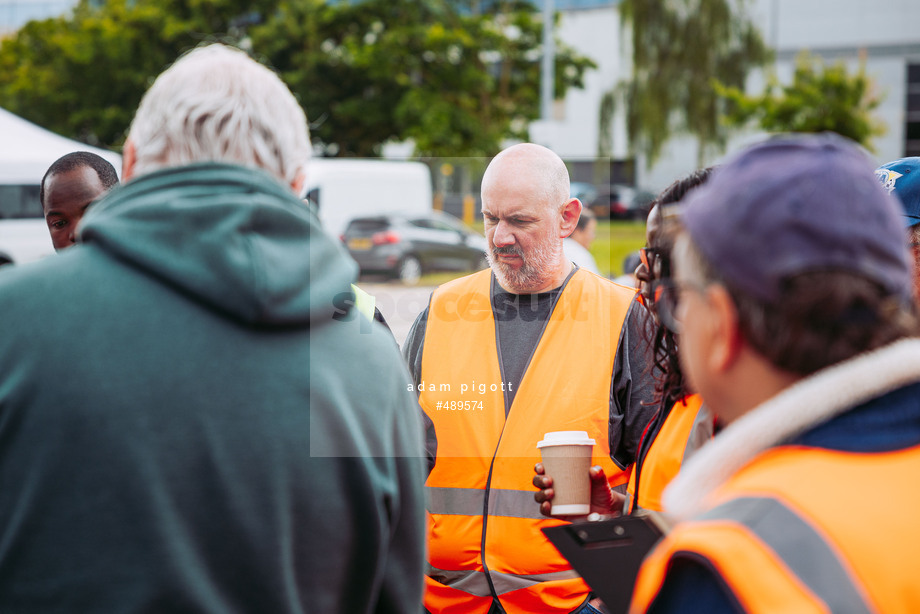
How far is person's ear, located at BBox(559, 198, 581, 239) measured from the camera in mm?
3389

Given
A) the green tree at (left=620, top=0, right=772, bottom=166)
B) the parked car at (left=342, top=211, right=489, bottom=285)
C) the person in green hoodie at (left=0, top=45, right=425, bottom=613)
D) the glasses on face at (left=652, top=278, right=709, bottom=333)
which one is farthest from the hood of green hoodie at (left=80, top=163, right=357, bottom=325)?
the green tree at (left=620, top=0, right=772, bottom=166)

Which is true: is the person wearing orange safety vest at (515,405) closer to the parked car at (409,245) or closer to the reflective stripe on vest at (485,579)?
the reflective stripe on vest at (485,579)

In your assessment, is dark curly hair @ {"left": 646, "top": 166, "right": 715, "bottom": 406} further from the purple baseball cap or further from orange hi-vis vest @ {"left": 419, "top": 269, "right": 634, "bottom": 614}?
the purple baseball cap

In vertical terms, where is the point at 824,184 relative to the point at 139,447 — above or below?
above

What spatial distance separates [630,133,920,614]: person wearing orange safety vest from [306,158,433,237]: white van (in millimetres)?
15842

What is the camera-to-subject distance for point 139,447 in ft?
4.32

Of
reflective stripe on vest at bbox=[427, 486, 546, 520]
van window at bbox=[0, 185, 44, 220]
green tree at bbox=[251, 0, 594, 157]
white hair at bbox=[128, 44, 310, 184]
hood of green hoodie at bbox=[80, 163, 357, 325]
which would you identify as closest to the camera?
hood of green hoodie at bbox=[80, 163, 357, 325]

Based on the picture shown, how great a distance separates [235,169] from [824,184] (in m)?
0.93

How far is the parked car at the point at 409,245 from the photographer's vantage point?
52.3ft

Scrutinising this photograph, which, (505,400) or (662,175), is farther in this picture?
(662,175)

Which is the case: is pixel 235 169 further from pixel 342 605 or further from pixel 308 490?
pixel 342 605

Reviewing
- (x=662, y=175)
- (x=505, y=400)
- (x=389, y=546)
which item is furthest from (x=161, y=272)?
(x=662, y=175)

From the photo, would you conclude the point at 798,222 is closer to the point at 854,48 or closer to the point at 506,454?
Answer: the point at 506,454

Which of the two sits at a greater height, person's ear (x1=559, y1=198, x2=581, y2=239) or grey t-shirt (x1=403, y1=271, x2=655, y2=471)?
person's ear (x1=559, y1=198, x2=581, y2=239)
